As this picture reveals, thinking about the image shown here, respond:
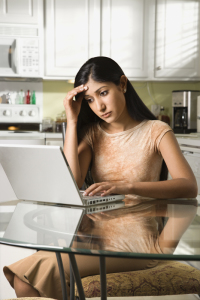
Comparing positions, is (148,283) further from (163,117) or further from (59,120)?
(163,117)

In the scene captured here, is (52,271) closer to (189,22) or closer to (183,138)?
(183,138)

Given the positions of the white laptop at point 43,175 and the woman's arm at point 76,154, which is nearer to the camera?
the white laptop at point 43,175

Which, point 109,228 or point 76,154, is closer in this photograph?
point 109,228

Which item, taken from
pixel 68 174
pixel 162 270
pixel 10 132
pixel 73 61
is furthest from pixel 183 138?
pixel 68 174

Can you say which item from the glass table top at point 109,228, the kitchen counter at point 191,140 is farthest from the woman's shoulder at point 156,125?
the kitchen counter at point 191,140

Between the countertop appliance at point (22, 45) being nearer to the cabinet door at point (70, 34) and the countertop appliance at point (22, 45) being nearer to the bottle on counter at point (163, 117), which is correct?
the cabinet door at point (70, 34)

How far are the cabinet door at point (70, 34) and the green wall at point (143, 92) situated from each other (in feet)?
1.23

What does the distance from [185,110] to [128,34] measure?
100 centimetres

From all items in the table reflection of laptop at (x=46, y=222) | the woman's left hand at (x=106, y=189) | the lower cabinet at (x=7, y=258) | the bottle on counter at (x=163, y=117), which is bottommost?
the lower cabinet at (x=7, y=258)

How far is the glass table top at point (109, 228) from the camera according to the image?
2.33ft

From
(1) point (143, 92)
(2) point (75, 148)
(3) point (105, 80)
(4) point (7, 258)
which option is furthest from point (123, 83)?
(1) point (143, 92)

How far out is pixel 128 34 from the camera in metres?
3.93

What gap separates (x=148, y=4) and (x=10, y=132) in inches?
77.1

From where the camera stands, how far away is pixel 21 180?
1.11 metres
